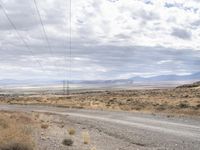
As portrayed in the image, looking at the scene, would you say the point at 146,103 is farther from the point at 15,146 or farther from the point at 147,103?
the point at 15,146

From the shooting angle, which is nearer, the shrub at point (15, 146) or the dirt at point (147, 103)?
the shrub at point (15, 146)

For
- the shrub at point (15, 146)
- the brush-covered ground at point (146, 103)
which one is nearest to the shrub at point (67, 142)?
the shrub at point (15, 146)

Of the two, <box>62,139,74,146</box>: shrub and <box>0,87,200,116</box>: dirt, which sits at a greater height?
<box>0,87,200,116</box>: dirt

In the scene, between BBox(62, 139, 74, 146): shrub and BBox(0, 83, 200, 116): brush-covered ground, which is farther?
BBox(0, 83, 200, 116): brush-covered ground

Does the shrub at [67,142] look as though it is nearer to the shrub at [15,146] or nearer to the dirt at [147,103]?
the shrub at [15,146]

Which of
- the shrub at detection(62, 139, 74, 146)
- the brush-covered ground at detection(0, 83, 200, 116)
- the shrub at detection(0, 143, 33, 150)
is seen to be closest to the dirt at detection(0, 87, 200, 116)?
the brush-covered ground at detection(0, 83, 200, 116)

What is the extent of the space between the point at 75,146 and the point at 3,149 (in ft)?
14.3

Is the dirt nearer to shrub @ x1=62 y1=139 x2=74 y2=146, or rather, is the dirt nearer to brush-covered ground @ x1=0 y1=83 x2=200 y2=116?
brush-covered ground @ x1=0 y1=83 x2=200 y2=116

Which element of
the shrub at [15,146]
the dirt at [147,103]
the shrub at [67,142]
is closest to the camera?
the shrub at [15,146]

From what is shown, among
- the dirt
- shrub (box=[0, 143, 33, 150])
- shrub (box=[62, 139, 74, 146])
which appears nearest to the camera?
shrub (box=[0, 143, 33, 150])

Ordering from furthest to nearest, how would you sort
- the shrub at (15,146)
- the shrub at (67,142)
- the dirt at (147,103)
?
the dirt at (147,103) → the shrub at (67,142) → the shrub at (15,146)

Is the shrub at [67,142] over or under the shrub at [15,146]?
under

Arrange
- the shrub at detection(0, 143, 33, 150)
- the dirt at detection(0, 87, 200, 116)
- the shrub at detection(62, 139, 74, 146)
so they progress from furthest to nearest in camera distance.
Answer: the dirt at detection(0, 87, 200, 116)
the shrub at detection(62, 139, 74, 146)
the shrub at detection(0, 143, 33, 150)

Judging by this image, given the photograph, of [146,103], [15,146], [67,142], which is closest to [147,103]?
[146,103]
